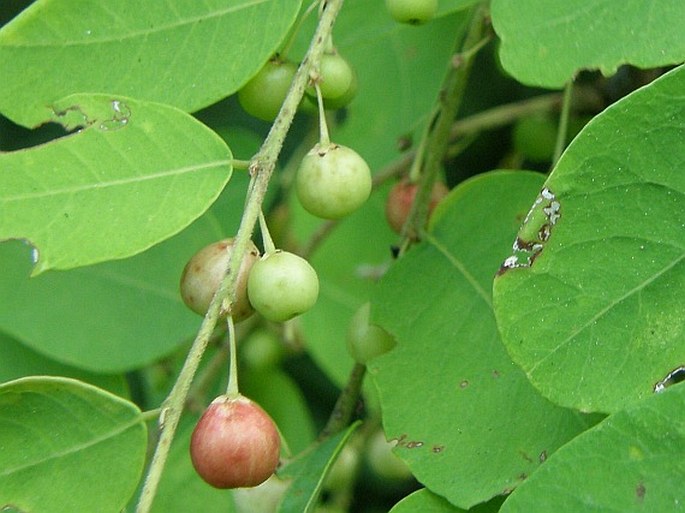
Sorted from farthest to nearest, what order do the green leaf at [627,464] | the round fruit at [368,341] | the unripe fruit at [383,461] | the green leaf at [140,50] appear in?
the unripe fruit at [383,461], the round fruit at [368,341], the green leaf at [140,50], the green leaf at [627,464]

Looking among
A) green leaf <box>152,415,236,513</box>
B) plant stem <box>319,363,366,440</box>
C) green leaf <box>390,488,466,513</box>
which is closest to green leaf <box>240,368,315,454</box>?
green leaf <box>152,415,236,513</box>

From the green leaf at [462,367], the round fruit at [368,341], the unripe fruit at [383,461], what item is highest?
the green leaf at [462,367]

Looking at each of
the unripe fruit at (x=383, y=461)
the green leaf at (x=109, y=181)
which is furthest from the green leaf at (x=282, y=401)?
the green leaf at (x=109, y=181)

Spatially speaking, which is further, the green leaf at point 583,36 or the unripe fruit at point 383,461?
the unripe fruit at point 383,461

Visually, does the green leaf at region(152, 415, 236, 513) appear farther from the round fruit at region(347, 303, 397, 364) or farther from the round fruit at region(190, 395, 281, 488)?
the round fruit at region(190, 395, 281, 488)

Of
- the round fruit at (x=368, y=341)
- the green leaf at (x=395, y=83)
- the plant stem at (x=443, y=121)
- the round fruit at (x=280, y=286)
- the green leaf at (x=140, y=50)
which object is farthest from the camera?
the green leaf at (x=395, y=83)

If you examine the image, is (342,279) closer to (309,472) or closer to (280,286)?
(309,472)

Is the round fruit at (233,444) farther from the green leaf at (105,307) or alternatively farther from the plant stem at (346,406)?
the green leaf at (105,307)

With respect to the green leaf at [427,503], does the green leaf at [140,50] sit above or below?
above
